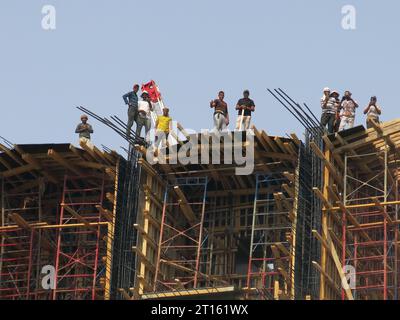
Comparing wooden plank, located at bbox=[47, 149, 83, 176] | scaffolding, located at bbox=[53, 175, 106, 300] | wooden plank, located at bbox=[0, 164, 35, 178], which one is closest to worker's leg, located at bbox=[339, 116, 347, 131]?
scaffolding, located at bbox=[53, 175, 106, 300]

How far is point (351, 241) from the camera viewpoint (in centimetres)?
5434

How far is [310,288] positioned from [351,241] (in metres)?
2.52

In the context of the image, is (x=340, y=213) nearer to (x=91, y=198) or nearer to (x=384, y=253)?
(x=384, y=253)

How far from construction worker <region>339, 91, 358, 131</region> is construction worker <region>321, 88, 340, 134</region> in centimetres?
42

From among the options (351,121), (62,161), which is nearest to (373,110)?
(351,121)

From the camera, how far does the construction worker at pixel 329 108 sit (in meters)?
55.0

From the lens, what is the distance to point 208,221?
58656 millimetres

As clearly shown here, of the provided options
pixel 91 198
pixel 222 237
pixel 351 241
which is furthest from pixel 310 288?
pixel 91 198

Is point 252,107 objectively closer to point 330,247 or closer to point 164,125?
point 164,125
